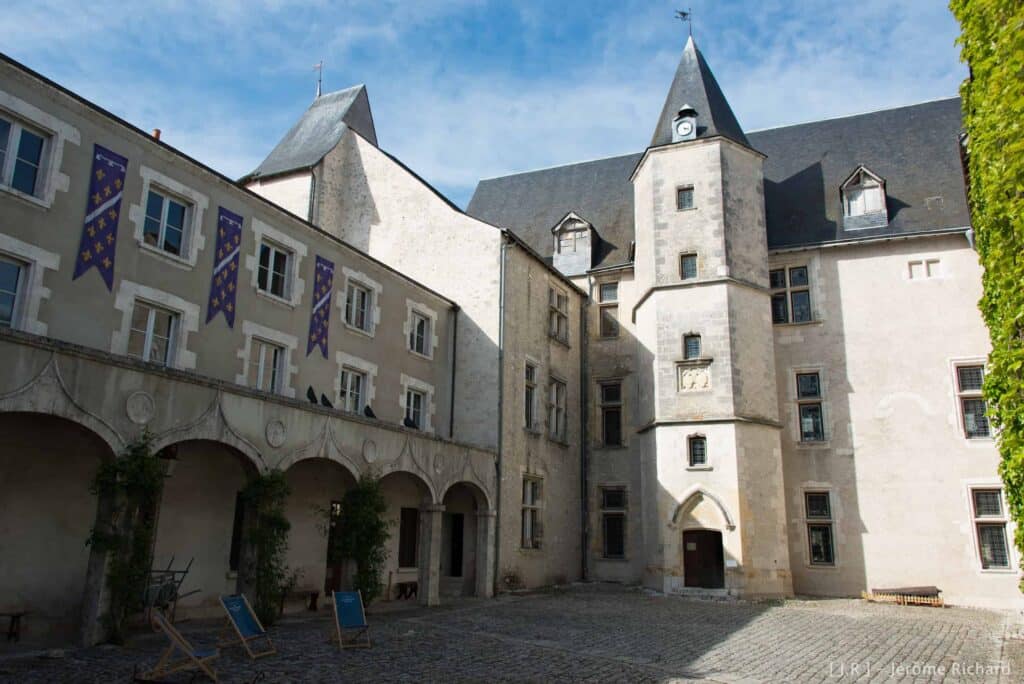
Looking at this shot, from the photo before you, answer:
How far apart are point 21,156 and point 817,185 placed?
19.3m

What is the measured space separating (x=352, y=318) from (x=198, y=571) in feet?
17.8

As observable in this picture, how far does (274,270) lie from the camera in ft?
44.3

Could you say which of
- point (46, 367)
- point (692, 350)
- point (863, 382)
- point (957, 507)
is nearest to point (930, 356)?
point (863, 382)

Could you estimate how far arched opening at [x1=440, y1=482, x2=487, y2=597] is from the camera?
1686 cm

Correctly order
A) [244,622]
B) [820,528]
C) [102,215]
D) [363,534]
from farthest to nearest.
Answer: [820,528] → [363,534] → [102,215] → [244,622]

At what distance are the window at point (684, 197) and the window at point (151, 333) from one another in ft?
42.5

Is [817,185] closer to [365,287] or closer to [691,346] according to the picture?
[691,346]

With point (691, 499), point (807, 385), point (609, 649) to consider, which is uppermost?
point (807, 385)

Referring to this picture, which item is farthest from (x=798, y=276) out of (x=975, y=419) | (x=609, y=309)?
(x=975, y=419)

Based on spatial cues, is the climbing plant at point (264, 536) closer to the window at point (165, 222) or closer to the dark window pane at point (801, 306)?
the window at point (165, 222)

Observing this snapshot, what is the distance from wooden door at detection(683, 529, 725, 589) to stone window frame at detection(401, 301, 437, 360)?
739 centimetres

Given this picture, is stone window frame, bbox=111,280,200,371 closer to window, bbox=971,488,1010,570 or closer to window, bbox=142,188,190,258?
window, bbox=142,188,190,258

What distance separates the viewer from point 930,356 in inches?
736

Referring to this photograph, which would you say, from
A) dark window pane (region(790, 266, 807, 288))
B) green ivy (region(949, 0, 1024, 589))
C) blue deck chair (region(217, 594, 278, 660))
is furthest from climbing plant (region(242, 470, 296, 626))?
dark window pane (region(790, 266, 807, 288))
